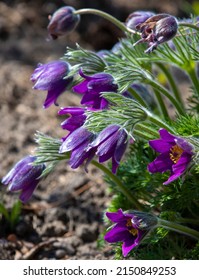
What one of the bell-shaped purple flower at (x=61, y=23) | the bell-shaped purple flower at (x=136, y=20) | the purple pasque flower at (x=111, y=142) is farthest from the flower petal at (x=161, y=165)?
the bell-shaped purple flower at (x=61, y=23)

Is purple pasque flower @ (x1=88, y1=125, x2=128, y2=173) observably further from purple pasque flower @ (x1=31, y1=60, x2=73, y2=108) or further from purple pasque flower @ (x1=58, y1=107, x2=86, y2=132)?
purple pasque flower @ (x1=31, y1=60, x2=73, y2=108)

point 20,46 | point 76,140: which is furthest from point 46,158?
point 20,46

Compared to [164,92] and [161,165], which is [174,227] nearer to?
[161,165]

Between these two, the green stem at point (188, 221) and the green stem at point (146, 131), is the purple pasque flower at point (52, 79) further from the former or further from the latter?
the green stem at point (188, 221)

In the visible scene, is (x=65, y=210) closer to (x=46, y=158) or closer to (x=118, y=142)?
(x=46, y=158)

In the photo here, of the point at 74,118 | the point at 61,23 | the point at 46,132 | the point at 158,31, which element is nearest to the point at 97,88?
the point at 74,118

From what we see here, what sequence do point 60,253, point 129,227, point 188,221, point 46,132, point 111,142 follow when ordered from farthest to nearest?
point 46,132, point 60,253, point 188,221, point 129,227, point 111,142

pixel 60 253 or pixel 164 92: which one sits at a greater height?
pixel 164 92
